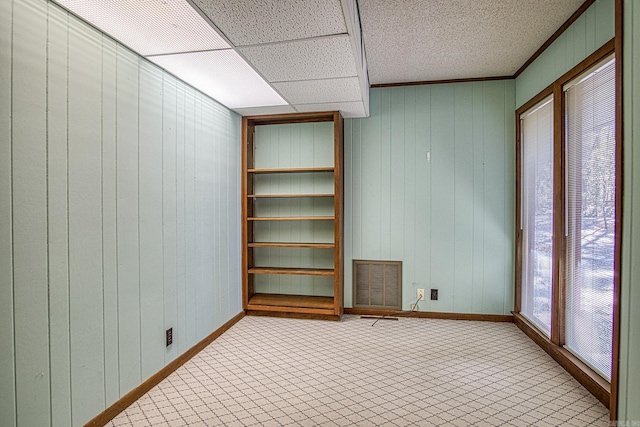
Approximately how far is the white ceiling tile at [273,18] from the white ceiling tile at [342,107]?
4.11 ft

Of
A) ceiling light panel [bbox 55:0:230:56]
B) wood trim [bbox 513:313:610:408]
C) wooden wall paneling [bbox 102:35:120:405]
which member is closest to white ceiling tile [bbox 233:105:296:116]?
ceiling light panel [bbox 55:0:230:56]

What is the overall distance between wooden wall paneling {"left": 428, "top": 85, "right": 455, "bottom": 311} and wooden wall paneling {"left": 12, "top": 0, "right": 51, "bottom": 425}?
120 inches

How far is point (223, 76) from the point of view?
7.56 feet

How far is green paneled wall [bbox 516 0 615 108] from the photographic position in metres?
1.89

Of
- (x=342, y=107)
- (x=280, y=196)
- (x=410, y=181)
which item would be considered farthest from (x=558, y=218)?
(x=280, y=196)

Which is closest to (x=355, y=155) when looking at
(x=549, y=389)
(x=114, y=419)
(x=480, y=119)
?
(x=480, y=119)

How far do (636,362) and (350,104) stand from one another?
2512 mm

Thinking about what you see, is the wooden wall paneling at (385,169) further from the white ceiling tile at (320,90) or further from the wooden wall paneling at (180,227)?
the wooden wall paneling at (180,227)

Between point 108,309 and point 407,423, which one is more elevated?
point 108,309

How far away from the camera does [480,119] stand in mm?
3307

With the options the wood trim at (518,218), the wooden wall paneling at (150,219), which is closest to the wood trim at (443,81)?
the wood trim at (518,218)

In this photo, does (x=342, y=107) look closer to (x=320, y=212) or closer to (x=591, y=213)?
(x=320, y=212)

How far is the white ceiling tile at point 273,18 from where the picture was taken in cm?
147

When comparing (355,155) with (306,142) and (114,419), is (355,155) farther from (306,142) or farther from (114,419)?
(114,419)
